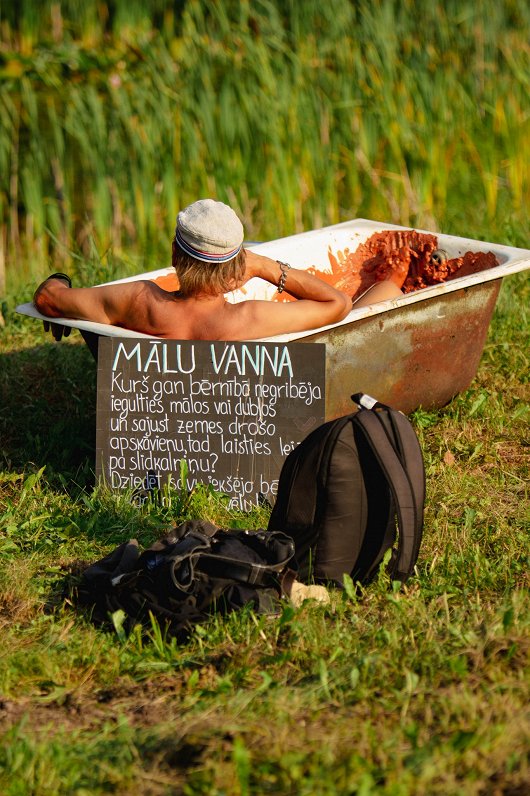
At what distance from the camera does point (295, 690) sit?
279 cm

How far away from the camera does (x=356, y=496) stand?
11.4 feet

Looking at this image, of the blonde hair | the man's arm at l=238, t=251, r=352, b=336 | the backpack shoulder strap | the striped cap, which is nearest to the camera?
the backpack shoulder strap

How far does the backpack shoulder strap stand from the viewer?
3.38m

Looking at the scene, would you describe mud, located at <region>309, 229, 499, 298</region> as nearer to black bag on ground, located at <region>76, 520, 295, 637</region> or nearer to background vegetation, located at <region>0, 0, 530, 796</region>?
background vegetation, located at <region>0, 0, 530, 796</region>

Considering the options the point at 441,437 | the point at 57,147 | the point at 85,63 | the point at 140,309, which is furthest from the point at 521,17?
the point at 140,309

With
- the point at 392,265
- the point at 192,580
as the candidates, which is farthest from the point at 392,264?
the point at 192,580

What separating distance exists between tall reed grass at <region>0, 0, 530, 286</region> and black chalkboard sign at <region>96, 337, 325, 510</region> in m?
2.86

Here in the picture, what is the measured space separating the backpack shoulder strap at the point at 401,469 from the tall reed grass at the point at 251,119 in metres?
3.74

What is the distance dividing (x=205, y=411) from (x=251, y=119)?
3418 mm

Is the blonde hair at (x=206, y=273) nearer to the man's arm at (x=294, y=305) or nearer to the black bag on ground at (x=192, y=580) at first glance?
the man's arm at (x=294, y=305)

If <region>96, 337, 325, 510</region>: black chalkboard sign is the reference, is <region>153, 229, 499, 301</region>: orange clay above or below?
above

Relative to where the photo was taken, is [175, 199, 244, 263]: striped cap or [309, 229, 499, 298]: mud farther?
[309, 229, 499, 298]: mud

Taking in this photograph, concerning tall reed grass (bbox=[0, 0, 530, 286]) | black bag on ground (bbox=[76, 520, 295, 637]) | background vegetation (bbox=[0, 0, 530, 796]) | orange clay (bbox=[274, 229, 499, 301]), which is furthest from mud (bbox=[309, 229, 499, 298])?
black bag on ground (bbox=[76, 520, 295, 637])

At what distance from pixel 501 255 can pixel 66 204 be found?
3121 millimetres
